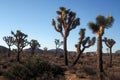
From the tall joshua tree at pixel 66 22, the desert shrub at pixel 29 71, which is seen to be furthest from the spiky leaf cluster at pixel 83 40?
the desert shrub at pixel 29 71

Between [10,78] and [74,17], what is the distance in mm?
13128

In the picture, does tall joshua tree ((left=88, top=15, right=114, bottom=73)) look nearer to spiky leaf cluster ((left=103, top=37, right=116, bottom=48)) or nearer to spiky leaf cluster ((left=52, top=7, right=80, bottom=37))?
spiky leaf cluster ((left=52, top=7, right=80, bottom=37))

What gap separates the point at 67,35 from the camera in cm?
2856

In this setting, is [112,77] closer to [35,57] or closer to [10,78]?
[35,57]

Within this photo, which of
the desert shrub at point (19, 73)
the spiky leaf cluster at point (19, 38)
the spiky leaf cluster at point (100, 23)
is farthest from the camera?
the spiky leaf cluster at point (19, 38)

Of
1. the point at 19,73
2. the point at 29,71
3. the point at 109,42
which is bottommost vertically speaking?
the point at 19,73

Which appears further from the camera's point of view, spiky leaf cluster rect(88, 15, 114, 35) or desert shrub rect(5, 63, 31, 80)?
spiky leaf cluster rect(88, 15, 114, 35)

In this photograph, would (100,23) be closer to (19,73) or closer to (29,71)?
(29,71)

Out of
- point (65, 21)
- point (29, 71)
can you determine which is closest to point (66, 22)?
point (65, 21)

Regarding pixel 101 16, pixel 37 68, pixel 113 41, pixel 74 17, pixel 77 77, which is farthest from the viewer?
pixel 113 41

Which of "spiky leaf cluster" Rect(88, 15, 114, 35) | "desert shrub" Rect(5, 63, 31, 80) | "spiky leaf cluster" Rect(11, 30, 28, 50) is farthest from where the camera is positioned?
"spiky leaf cluster" Rect(11, 30, 28, 50)

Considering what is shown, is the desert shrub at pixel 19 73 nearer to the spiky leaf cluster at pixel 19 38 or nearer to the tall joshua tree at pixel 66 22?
the tall joshua tree at pixel 66 22

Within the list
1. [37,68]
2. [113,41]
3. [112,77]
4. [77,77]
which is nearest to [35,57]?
[37,68]

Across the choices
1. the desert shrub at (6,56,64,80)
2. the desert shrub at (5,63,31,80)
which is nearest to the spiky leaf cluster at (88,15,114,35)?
the desert shrub at (6,56,64,80)
